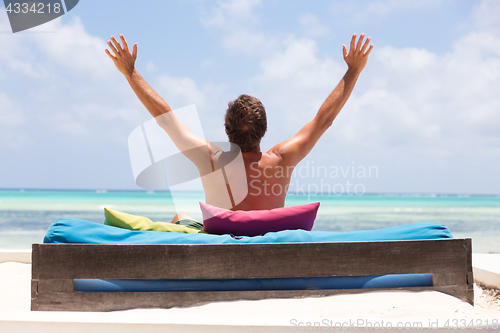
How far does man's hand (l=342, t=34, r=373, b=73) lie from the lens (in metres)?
2.85

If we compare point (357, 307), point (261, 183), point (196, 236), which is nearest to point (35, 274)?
point (196, 236)

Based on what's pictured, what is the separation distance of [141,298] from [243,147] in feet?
3.73

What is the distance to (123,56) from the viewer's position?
251 cm

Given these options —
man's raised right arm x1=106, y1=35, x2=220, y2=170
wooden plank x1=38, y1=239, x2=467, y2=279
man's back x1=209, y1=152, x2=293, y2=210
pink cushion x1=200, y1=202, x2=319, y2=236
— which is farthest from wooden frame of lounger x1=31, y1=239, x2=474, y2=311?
man's raised right arm x1=106, y1=35, x2=220, y2=170

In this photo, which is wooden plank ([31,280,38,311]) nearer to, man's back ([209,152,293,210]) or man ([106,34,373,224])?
man ([106,34,373,224])

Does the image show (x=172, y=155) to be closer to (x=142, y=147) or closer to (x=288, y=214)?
(x=142, y=147)

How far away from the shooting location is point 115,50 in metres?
2.51

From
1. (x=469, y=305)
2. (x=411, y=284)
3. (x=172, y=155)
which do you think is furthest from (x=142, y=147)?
(x=469, y=305)

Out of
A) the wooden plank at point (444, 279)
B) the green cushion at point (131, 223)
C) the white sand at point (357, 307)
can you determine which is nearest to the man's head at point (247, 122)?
the green cushion at point (131, 223)

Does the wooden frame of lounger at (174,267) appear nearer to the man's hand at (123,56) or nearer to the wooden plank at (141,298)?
the wooden plank at (141,298)

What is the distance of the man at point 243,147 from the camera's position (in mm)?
2436

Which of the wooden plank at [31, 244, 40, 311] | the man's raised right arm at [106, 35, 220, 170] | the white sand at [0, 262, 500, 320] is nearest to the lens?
the white sand at [0, 262, 500, 320]

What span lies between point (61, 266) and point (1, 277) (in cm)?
208

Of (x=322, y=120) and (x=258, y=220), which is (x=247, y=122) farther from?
(x=258, y=220)
